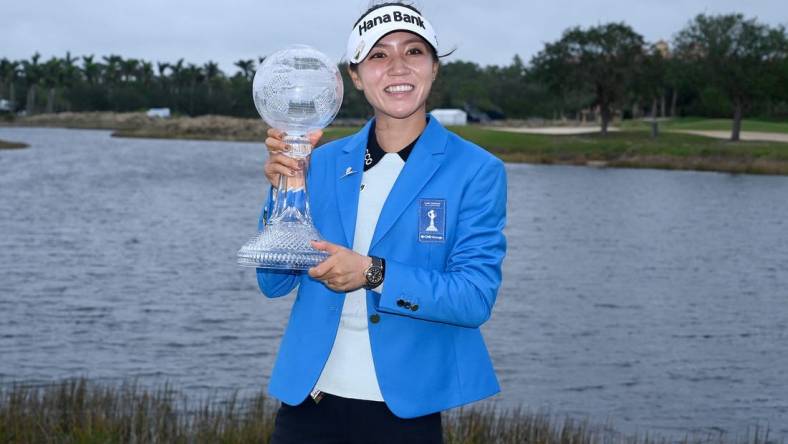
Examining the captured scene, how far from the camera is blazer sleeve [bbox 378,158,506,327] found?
4176 mm

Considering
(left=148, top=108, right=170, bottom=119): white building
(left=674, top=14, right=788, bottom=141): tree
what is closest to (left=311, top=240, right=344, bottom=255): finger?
(left=674, top=14, right=788, bottom=141): tree

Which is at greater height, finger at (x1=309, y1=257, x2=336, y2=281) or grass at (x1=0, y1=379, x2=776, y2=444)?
finger at (x1=309, y1=257, x2=336, y2=281)

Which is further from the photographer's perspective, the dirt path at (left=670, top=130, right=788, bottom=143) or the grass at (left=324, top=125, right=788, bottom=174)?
the dirt path at (left=670, top=130, right=788, bottom=143)

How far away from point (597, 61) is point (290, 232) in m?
111

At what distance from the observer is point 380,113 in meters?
4.66

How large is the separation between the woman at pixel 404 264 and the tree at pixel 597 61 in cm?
10768

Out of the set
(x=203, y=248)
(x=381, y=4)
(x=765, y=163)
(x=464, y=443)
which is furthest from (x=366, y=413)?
(x=765, y=163)

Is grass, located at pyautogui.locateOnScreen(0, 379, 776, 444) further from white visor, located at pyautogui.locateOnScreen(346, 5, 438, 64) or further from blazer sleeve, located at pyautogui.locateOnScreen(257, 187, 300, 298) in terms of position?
white visor, located at pyautogui.locateOnScreen(346, 5, 438, 64)

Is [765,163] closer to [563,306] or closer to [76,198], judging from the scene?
[76,198]

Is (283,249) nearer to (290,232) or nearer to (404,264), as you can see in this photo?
(290,232)

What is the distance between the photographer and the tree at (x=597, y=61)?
366 ft

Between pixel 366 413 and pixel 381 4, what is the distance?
169 cm

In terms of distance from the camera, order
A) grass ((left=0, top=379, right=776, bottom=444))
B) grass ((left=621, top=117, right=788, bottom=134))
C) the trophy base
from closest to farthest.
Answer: the trophy base, grass ((left=0, top=379, right=776, bottom=444)), grass ((left=621, top=117, right=788, bottom=134))

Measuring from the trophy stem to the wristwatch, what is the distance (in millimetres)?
186
